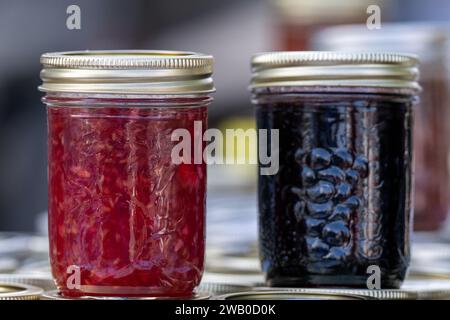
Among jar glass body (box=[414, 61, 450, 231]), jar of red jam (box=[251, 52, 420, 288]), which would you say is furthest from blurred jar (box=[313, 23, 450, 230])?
jar of red jam (box=[251, 52, 420, 288])

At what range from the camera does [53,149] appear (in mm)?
1402

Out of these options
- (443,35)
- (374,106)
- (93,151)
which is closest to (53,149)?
(93,151)

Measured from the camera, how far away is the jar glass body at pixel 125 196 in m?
1.34

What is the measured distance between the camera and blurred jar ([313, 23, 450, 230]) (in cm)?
217

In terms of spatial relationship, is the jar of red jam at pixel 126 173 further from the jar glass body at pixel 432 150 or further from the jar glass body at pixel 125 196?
the jar glass body at pixel 432 150

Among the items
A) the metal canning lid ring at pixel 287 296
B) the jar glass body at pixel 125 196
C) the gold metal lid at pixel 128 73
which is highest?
the gold metal lid at pixel 128 73

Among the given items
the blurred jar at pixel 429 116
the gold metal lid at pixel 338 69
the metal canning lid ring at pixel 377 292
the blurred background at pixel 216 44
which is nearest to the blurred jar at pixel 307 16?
the blurred background at pixel 216 44

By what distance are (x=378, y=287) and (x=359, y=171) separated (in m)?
0.15

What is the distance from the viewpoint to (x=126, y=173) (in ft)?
4.38

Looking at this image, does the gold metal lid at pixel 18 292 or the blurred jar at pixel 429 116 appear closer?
the gold metal lid at pixel 18 292

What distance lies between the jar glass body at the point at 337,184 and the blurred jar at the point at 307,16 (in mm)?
1789

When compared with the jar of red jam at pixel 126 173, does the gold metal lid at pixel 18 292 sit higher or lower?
lower

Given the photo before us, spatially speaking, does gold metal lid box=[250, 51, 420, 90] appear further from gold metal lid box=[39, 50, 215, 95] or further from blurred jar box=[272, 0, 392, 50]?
blurred jar box=[272, 0, 392, 50]

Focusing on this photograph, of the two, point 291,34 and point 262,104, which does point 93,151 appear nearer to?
point 262,104
